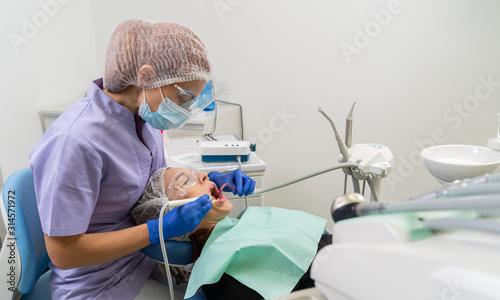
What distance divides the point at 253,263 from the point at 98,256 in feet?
1.42

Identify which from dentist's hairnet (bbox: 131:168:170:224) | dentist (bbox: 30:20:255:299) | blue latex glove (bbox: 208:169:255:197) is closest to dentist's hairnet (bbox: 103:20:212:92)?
dentist (bbox: 30:20:255:299)

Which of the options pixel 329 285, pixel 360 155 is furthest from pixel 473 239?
pixel 360 155

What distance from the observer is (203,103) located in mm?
1178

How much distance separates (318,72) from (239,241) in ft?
4.47

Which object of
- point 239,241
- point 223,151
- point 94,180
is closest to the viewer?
point 94,180

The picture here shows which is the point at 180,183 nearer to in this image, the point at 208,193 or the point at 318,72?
the point at 208,193

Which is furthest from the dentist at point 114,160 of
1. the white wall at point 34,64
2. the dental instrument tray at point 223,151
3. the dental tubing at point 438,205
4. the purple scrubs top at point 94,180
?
the white wall at point 34,64

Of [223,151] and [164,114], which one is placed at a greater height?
[164,114]

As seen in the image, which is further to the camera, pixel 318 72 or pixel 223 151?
pixel 318 72

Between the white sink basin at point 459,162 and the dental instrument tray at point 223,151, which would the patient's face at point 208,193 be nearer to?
the dental instrument tray at point 223,151

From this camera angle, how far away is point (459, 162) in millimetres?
1044

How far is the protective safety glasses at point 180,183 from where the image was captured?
3.76ft

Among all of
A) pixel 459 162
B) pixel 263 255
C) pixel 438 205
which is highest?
pixel 438 205

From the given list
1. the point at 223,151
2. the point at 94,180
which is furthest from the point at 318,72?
the point at 94,180
